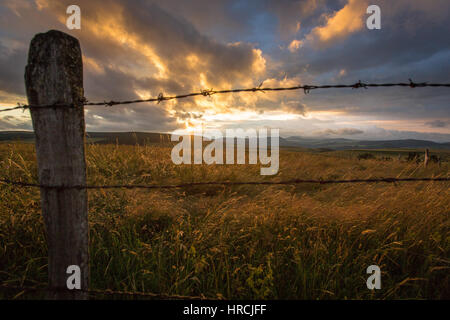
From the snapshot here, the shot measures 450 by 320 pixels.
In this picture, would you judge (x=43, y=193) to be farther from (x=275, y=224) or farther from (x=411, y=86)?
(x=411, y=86)

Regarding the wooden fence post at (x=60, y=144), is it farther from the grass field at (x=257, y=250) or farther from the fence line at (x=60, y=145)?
the grass field at (x=257, y=250)

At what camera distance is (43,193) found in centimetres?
133

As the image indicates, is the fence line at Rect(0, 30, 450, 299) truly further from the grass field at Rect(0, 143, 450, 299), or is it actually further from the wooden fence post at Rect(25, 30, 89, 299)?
the grass field at Rect(0, 143, 450, 299)

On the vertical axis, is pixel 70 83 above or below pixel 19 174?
above

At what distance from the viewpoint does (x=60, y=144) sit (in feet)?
4.20

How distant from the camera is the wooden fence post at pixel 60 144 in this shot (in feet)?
4.11

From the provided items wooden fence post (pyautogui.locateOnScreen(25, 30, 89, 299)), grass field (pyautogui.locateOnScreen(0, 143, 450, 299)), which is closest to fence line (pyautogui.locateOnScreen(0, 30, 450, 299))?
wooden fence post (pyautogui.locateOnScreen(25, 30, 89, 299))

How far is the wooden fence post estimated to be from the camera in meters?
1.25

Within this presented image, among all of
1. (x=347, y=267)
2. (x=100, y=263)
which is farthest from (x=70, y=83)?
(x=347, y=267)

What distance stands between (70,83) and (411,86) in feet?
8.47

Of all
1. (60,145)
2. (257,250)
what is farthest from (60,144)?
(257,250)

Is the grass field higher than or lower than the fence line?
lower

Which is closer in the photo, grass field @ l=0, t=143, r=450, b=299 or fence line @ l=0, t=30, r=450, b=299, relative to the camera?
fence line @ l=0, t=30, r=450, b=299
